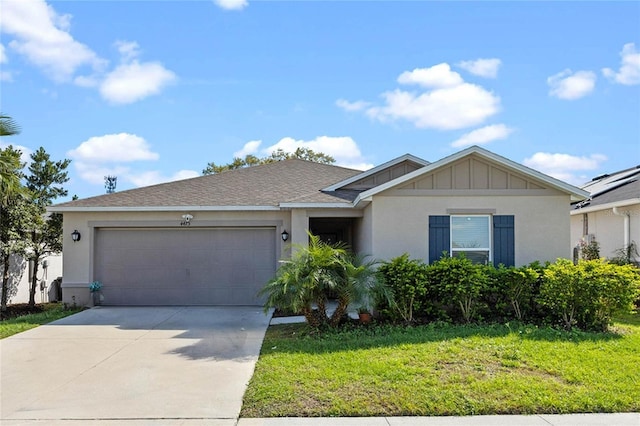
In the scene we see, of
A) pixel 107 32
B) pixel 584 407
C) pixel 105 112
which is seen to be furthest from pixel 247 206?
pixel 584 407

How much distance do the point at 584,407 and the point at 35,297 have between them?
52.4 feet

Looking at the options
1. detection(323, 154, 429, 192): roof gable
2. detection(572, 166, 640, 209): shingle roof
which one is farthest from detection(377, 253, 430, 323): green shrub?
detection(572, 166, 640, 209): shingle roof

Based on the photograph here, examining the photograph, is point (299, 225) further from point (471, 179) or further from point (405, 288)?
point (471, 179)

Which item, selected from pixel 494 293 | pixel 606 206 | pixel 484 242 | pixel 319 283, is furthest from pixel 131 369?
pixel 606 206

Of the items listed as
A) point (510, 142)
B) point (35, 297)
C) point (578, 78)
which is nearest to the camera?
point (578, 78)

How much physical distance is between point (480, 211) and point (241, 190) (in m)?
6.94

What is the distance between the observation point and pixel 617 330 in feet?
27.0

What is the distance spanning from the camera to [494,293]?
928 cm

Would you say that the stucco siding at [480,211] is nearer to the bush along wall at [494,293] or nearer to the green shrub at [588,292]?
the bush along wall at [494,293]

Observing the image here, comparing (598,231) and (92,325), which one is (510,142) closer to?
(598,231)

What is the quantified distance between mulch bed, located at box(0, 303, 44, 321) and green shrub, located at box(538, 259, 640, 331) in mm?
13298

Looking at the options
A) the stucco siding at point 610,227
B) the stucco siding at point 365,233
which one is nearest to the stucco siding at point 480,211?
the stucco siding at point 365,233

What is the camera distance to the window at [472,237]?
10172 millimetres

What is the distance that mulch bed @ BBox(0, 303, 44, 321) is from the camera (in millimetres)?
12856
